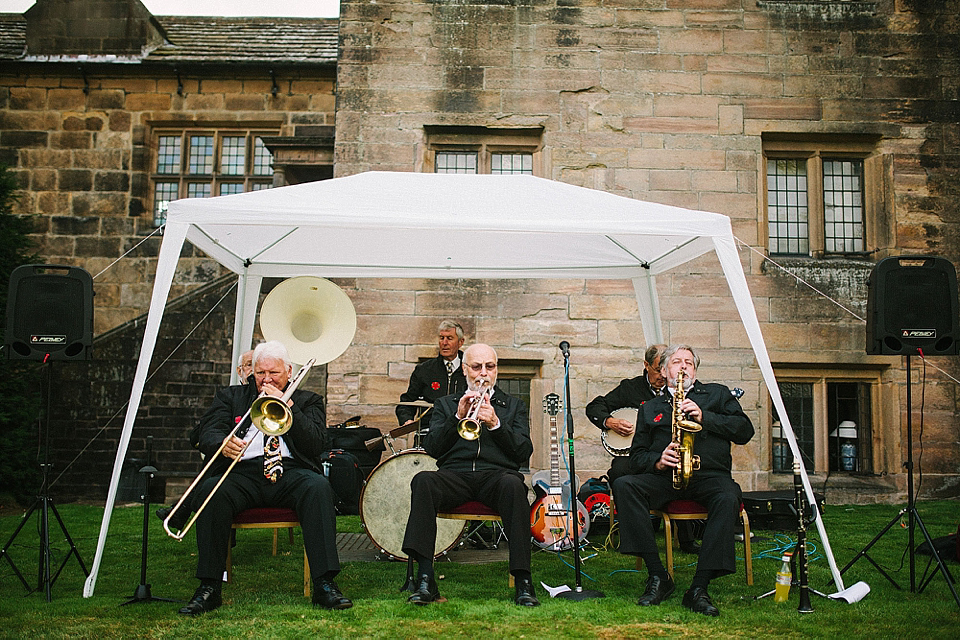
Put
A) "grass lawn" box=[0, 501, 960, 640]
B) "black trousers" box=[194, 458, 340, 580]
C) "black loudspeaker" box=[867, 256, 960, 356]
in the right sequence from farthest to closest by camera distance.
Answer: "black loudspeaker" box=[867, 256, 960, 356], "black trousers" box=[194, 458, 340, 580], "grass lawn" box=[0, 501, 960, 640]

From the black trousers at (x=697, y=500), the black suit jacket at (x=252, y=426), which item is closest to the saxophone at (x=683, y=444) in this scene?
the black trousers at (x=697, y=500)

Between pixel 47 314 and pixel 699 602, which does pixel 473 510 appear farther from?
pixel 47 314

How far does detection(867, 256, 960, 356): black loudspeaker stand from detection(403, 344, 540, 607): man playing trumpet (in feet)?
7.77

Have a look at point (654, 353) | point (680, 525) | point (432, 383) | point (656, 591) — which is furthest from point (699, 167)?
point (656, 591)

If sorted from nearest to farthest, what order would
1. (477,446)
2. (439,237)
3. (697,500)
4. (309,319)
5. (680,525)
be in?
(697,500)
(477,446)
(680,525)
(309,319)
(439,237)

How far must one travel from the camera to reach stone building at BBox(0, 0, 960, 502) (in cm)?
898

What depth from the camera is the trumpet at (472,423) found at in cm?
499

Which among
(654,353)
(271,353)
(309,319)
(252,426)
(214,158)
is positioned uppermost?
(214,158)

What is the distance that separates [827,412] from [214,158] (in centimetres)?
892

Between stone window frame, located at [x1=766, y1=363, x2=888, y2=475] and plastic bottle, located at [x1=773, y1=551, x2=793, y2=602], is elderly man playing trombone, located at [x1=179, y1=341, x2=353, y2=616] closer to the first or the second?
plastic bottle, located at [x1=773, y1=551, x2=793, y2=602]

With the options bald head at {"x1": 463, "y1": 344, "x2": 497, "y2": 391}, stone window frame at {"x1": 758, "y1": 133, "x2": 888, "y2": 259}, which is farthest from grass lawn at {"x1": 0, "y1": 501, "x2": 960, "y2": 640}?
stone window frame at {"x1": 758, "y1": 133, "x2": 888, "y2": 259}

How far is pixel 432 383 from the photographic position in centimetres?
759

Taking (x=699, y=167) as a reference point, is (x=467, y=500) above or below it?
below

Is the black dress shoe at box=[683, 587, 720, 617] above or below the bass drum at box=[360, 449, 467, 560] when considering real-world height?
below
